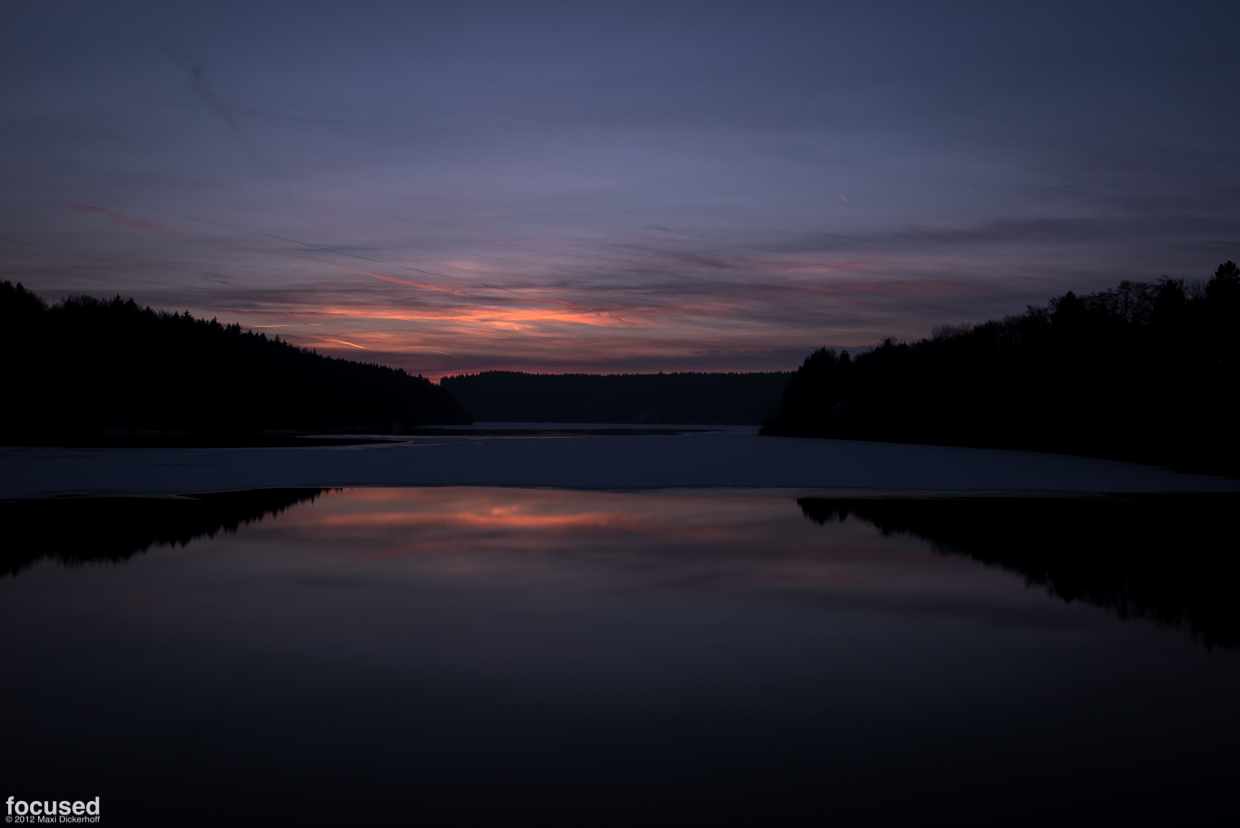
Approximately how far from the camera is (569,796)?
4461 mm

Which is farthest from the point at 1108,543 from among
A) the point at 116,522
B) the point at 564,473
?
the point at 564,473

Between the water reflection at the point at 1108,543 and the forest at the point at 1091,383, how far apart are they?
1873cm

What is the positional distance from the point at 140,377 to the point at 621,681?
98.0m

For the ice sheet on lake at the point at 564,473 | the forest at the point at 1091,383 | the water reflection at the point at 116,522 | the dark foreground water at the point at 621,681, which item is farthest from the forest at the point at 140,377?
the forest at the point at 1091,383

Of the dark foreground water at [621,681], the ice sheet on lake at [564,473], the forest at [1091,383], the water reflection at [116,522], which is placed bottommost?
the dark foreground water at [621,681]

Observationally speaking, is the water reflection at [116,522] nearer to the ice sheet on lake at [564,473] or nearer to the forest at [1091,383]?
the ice sheet on lake at [564,473]

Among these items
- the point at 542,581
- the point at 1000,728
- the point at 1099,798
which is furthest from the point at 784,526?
the point at 1099,798

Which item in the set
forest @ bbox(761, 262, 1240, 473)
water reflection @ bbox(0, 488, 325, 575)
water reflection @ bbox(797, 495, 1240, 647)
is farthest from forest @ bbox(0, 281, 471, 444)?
forest @ bbox(761, 262, 1240, 473)

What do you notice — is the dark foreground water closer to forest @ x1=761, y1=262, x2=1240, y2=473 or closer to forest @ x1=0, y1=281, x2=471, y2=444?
forest @ x1=761, y1=262, x2=1240, y2=473

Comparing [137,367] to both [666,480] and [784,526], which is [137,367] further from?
[784,526]

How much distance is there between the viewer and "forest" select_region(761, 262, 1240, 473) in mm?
39500

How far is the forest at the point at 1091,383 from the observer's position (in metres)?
39.5

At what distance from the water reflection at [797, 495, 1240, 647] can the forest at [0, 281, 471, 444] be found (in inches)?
2300

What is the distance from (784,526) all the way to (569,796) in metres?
11.0
